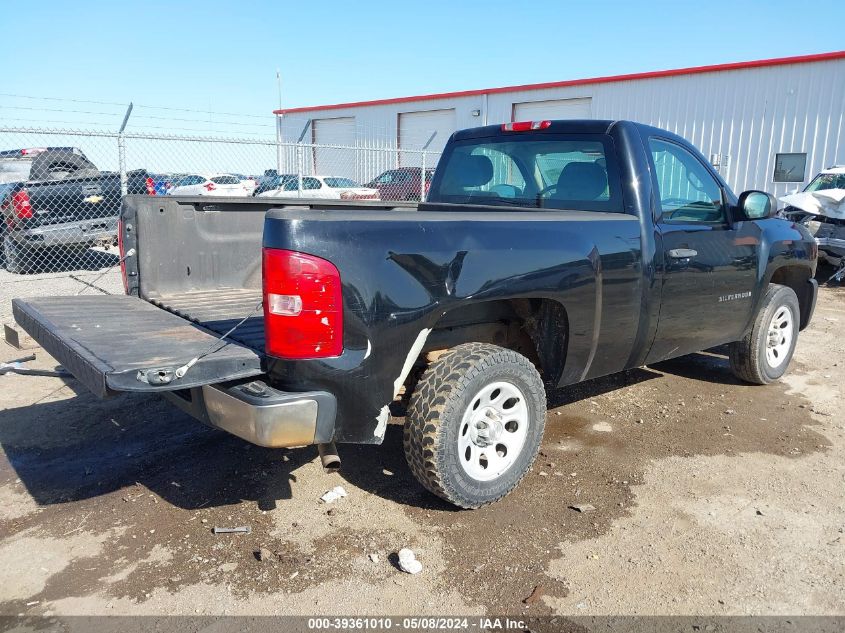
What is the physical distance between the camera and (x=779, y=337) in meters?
5.59

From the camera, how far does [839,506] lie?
3.57 meters

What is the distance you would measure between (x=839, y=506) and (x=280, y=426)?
2.92 m

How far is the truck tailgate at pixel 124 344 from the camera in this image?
8.55 feet

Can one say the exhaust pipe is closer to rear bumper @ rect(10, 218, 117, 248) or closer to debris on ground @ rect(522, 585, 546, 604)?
debris on ground @ rect(522, 585, 546, 604)

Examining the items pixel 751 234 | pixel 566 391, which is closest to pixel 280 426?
pixel 566 391

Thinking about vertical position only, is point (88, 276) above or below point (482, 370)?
below

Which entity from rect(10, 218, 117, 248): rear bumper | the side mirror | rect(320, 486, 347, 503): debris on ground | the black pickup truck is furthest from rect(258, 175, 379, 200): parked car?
rect(320, 486, 347, 503): debris on ground

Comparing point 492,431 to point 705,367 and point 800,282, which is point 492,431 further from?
point 800,282

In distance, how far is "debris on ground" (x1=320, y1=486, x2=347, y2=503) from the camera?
3585mm

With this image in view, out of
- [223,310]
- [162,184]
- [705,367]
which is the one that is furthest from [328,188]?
[223,310]

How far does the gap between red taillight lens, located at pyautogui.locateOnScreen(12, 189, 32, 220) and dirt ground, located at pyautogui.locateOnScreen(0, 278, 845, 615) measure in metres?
5.83

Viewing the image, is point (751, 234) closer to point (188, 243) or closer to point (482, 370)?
point (482, 370)

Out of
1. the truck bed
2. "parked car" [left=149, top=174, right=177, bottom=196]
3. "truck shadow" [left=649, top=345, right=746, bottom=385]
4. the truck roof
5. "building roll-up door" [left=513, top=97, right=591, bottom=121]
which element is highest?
"building roll-up door" [left=513, top=97, right=591, bottom=121]

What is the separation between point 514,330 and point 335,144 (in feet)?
89.1
